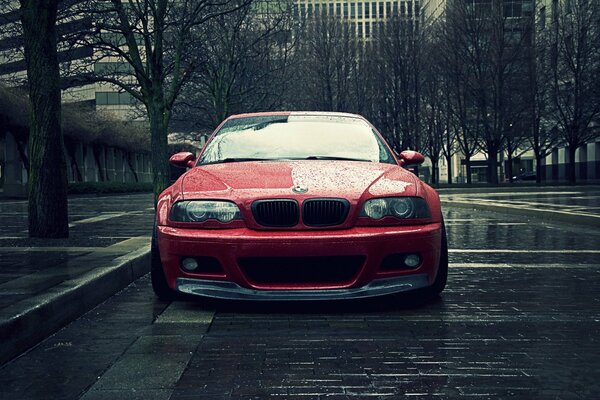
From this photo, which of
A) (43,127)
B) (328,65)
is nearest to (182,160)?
(43,127)

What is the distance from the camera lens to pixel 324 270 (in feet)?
16.2

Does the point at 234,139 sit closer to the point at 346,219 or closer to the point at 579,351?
the point at 346,219

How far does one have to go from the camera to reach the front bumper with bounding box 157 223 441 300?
483 cm

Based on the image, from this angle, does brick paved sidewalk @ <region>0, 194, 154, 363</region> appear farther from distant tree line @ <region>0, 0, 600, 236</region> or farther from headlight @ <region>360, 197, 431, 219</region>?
distant tree line @ <region>0, 0, 600, 236</region>

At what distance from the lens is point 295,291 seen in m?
4.91

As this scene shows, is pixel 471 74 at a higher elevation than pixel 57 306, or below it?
higher

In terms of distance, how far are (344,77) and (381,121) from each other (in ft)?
11.4

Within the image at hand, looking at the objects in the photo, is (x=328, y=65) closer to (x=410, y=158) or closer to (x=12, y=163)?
(x=12, y=163)

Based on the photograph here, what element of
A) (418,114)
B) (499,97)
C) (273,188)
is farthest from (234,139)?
(418,114)

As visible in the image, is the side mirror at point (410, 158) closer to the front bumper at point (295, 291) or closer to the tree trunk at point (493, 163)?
the front bumper at point (295, 291)

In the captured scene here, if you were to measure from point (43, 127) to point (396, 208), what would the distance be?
5.51m

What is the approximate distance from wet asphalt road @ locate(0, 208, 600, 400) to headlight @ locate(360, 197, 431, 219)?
69 cm

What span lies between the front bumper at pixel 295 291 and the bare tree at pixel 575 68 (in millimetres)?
34732

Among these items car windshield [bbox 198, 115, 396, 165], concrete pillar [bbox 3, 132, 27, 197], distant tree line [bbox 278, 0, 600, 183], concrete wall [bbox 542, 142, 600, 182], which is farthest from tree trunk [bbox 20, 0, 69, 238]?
concrete wall [bbox 542, 142, 600, 182]
